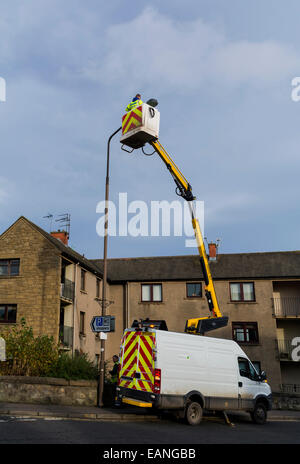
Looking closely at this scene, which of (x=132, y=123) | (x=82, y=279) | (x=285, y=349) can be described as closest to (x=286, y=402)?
(x=285, y=349)

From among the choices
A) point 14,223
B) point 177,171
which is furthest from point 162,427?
point 14,223

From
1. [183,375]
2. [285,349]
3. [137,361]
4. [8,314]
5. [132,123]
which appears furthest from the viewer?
[285,349]

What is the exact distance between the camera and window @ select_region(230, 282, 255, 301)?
90.8 ft

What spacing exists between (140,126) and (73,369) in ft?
29.0

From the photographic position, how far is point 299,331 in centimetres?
2762

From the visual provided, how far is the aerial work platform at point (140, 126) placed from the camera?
12.5 m

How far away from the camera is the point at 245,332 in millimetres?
27094

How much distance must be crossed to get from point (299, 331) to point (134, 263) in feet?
42.5

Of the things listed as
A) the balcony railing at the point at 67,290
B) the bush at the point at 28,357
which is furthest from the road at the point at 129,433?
the balcony railing at the point at 67,290

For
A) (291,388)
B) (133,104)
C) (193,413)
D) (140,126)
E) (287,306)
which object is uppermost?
(133,104)

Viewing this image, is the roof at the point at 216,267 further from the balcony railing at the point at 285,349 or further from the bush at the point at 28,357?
the bush at the point at 28,357

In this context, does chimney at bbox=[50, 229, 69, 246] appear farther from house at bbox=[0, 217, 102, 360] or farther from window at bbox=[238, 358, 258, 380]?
window at bbox=[238, 358, 258, 380]

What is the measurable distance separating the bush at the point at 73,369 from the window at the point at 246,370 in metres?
5.32

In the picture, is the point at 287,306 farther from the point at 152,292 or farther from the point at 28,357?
the point at 28,357
